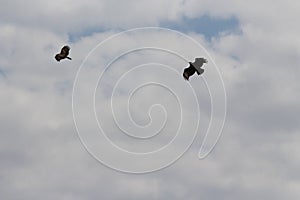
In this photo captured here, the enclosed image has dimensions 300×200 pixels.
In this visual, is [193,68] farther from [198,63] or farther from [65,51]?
[65,51]

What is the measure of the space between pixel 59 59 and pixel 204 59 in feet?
68.2

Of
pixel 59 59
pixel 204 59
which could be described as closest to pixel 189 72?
pixel 204 59

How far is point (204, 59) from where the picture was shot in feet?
218

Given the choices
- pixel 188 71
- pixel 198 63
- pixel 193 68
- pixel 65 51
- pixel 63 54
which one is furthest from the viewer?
pixel 193 68

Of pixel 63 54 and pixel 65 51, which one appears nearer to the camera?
pixel 63 54

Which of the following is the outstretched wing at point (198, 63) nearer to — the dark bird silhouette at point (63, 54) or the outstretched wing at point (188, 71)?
the outstretched wing at point (188, 71)

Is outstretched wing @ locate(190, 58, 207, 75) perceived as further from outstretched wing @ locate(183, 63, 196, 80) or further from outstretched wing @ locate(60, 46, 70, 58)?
outstretched wing @ locate(60, 46, 70, 58)

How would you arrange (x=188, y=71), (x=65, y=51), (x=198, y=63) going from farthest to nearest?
(x=188, y=71) → (x=198, y=63) → (x=65, y=51)

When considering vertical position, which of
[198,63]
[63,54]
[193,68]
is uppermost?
[193,68]

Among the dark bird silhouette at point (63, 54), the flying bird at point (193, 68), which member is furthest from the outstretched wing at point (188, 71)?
the dark bird silhouette at point (63, 54)

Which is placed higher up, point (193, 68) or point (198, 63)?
point (193, 68)

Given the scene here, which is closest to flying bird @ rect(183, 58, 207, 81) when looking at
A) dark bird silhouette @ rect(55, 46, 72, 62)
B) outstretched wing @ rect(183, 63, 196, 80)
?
outstretched wing @ rect(183, 63, 196, 80)

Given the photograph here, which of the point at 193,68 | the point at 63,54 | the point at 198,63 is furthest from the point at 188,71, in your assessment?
the point at 63,54

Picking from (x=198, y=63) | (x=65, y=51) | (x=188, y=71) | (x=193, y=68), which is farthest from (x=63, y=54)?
(x=198, y=63)
